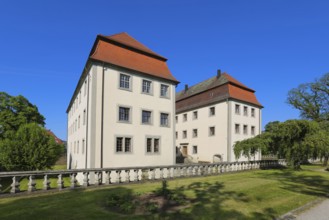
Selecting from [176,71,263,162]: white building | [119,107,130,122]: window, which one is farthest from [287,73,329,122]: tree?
[119,107,130,122]: window

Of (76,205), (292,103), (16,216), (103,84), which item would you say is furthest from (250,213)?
(292,103)

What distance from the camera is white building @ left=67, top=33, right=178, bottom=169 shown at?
16797mm

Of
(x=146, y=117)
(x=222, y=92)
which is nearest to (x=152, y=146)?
(x=146, y=117)

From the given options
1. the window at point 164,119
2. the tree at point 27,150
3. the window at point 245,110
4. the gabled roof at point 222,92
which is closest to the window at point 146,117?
the window at point 164,119

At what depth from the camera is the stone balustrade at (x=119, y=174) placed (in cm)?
931

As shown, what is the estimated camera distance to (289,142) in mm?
19109

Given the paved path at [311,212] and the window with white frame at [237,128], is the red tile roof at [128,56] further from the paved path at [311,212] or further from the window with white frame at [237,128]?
the paved path at [311,212]

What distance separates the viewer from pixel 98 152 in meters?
16.3

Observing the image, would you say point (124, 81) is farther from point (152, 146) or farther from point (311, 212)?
point (311, 212)

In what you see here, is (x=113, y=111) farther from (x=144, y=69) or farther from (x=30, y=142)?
(x=30, y=142)

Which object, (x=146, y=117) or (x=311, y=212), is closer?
(x=311, y=212)

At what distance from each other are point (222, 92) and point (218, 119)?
359 centimetres

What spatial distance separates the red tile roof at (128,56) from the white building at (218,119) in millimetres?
10705

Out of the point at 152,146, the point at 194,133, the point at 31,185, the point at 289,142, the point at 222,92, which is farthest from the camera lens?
the point at 194,133
